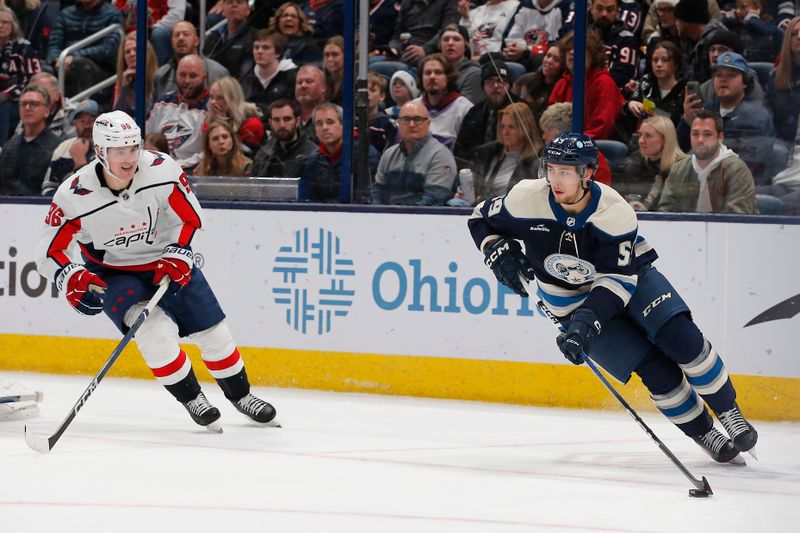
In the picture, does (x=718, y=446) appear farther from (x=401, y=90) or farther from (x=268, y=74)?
(x=268, y=74)

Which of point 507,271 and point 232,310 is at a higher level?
point 507,271

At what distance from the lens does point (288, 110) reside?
237 inches

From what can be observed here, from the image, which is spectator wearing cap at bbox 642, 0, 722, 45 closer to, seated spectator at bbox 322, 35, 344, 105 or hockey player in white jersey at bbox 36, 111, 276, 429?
seated spectator at bbox 322, 35, 344, 105

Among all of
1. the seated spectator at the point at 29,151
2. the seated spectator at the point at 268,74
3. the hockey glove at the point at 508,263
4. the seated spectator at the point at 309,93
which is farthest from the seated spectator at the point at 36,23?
the hockey glove at the point at 508,263

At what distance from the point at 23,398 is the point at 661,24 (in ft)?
9.67

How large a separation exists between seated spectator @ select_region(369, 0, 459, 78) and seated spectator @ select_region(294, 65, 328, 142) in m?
0.27

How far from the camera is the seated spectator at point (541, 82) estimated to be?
550 cm

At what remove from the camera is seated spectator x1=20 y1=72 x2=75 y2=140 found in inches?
257

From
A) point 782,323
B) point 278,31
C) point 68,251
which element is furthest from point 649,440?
point 278,31

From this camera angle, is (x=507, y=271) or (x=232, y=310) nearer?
(x=507, y=271)

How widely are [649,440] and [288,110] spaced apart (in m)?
2.45

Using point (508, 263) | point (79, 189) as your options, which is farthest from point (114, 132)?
point (508, 263)

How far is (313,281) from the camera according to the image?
18.2 feet

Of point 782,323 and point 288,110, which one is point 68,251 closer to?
point 288,110
